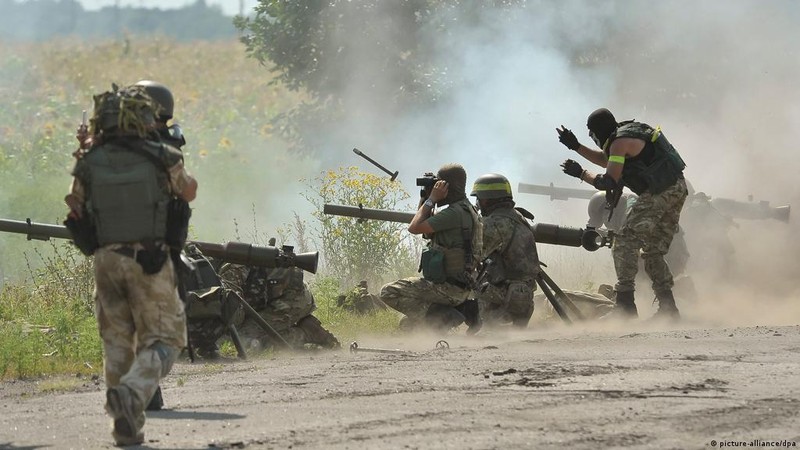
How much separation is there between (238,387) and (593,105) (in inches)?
727

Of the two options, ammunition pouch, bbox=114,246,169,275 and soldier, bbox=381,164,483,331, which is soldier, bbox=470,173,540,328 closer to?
soldier, bbox=381,164,483,331

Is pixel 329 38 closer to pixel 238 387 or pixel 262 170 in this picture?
pixel 262 170

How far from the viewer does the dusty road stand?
22.7 feet

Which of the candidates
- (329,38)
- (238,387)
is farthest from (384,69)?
(238,387)

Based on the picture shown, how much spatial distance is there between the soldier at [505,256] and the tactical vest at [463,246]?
0.45 metres

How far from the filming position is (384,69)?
28.1 metres

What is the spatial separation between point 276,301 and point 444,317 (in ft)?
4.67

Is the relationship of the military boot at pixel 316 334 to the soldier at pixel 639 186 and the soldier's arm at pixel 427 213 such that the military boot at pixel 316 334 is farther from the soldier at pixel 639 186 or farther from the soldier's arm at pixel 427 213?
the soldier at pixel 639 186

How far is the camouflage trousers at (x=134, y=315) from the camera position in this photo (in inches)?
283

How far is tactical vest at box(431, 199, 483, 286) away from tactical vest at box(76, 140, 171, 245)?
17.0 ft

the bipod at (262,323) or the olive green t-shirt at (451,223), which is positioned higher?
the olive green t-shirt at (451,223)

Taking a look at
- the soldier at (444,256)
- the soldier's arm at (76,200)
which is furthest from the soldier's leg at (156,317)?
the soldier at (444,256)

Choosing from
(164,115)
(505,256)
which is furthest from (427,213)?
(164,115)

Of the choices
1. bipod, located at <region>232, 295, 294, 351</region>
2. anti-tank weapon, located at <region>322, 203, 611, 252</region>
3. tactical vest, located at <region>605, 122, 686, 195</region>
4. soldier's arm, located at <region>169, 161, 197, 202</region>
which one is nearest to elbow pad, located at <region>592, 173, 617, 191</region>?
tactical vest, located at <region>605, 122, 686, 195</region>
